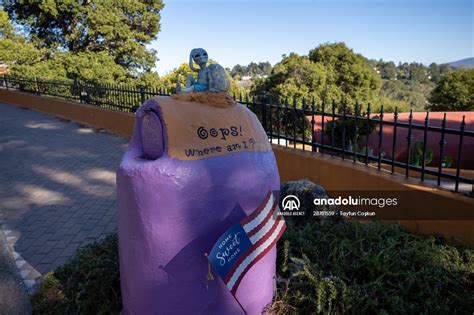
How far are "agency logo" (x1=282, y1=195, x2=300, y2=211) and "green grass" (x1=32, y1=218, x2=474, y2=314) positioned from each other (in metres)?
0.52

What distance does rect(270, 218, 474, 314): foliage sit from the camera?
2.96m

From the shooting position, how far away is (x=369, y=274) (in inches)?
132

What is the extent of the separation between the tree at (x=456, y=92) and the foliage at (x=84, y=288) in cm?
2330

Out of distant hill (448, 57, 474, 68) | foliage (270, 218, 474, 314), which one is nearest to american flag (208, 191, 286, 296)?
foliage (270, 218, 474, 314)

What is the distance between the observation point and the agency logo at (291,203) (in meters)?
4.53

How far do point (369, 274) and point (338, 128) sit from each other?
3.46 m

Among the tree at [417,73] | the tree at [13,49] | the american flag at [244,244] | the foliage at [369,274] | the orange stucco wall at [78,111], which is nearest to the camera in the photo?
the american flag at [244,244]

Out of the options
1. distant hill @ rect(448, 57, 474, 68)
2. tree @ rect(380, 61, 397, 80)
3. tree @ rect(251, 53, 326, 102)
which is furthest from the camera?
tree @ rect(380, 61, 397, 80)

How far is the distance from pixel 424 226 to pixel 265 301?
102 inches

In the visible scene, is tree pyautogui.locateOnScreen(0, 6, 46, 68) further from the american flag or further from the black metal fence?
the american flag

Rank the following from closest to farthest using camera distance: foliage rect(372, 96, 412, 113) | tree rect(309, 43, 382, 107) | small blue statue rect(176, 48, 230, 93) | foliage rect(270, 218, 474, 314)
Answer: small blue statue rect(176, 48, 230, 93) → foliage rect(270, 218, 474, 314) → foliage rect(372, 96, 412, 113) → tree rect(309, 43, 382, 107)

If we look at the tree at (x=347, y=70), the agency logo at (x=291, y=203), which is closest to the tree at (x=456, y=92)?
the tree at (x=347, y=70)

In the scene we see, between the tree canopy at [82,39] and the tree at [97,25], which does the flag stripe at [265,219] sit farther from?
the tree at [97,25]

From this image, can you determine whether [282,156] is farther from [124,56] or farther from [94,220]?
[124,56]
